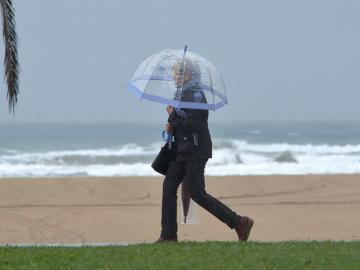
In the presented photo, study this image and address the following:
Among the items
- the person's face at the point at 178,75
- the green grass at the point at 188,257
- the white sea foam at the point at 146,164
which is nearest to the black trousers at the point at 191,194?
the green grass at the point at 188,257

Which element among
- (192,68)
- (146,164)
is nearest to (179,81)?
(192,68)

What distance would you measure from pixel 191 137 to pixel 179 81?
1.88 feet

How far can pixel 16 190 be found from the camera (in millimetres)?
20484

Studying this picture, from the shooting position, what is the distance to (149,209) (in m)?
17.0

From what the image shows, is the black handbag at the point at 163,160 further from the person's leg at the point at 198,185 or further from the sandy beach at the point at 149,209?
the sandy beach at the point at 149,209

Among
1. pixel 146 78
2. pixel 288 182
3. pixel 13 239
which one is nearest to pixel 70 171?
pixel 288 182

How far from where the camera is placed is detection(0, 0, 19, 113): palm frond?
11164 mm

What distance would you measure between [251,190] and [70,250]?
40.3 feet

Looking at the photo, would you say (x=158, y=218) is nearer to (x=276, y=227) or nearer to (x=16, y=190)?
(x=276, y=227)

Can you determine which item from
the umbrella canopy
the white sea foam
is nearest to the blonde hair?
the umbrella canopy

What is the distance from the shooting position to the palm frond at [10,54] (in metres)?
11.2

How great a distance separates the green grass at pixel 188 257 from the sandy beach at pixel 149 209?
3.14 meters

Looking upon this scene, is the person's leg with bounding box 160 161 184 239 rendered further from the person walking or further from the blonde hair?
the blonde hair

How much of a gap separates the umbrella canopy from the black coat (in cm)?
14
